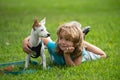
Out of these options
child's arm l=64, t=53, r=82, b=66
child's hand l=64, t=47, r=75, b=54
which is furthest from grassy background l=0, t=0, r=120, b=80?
child's hand l=64, t=47, r=75, b=54

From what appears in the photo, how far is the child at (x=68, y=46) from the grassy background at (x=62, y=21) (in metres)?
0.19

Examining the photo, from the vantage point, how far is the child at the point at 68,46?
6277 millimetres

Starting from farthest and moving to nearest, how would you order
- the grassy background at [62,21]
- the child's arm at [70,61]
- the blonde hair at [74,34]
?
the child's arm at [70,61], the blonde hair at [74,34], the grassy background at [62,21]

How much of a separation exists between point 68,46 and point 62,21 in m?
6.82

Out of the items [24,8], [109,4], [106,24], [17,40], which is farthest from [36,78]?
[109,4]

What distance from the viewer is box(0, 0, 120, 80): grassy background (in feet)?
19.5

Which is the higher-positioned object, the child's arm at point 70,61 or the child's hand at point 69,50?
the child's hand at point 69,50

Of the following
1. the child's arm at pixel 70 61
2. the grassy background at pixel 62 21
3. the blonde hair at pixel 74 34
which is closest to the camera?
the grassy background at pixel 62 21

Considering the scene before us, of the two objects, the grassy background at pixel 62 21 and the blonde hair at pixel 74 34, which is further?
the blonde hair at pixel 74 34

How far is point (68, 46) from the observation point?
630cm

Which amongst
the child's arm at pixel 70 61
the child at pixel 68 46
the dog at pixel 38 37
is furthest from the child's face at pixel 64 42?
the dog at pixel 38 37

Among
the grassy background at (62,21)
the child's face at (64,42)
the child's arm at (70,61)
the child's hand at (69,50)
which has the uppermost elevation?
the child's face at (64,42)

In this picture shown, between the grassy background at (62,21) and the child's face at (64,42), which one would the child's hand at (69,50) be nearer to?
the child's face at (64,42)

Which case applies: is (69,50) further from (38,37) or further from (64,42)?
(38,37)
